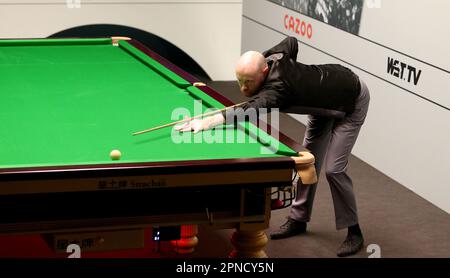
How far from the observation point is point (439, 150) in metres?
4.90

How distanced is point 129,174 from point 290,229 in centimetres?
174

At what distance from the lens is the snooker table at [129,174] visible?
2885 mm

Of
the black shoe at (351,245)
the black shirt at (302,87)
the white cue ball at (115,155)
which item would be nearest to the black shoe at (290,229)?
the black shoe at (351,245)

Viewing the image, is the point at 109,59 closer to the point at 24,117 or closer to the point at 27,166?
the point at 24,117

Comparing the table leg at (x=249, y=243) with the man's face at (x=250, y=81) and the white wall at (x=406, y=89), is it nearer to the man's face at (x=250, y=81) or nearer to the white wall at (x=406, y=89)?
the man's face at (x=250, y=81)

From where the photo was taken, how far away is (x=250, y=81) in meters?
3.60

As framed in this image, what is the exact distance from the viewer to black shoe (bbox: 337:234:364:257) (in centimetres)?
417

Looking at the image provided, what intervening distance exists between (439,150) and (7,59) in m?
2.69

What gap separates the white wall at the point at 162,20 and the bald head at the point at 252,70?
13.8 feet

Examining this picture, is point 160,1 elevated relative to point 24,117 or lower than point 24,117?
lower

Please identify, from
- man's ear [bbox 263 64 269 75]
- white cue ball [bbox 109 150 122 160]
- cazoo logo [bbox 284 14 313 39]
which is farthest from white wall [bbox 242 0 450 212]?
white cue ball [bbox 109 150 122 160]

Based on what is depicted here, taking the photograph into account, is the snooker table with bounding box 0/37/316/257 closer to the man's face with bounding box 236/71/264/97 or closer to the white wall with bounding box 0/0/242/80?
the man's face with bounding box 236/71/264/97

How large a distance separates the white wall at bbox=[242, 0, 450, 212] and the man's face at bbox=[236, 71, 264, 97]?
5.39 feet
